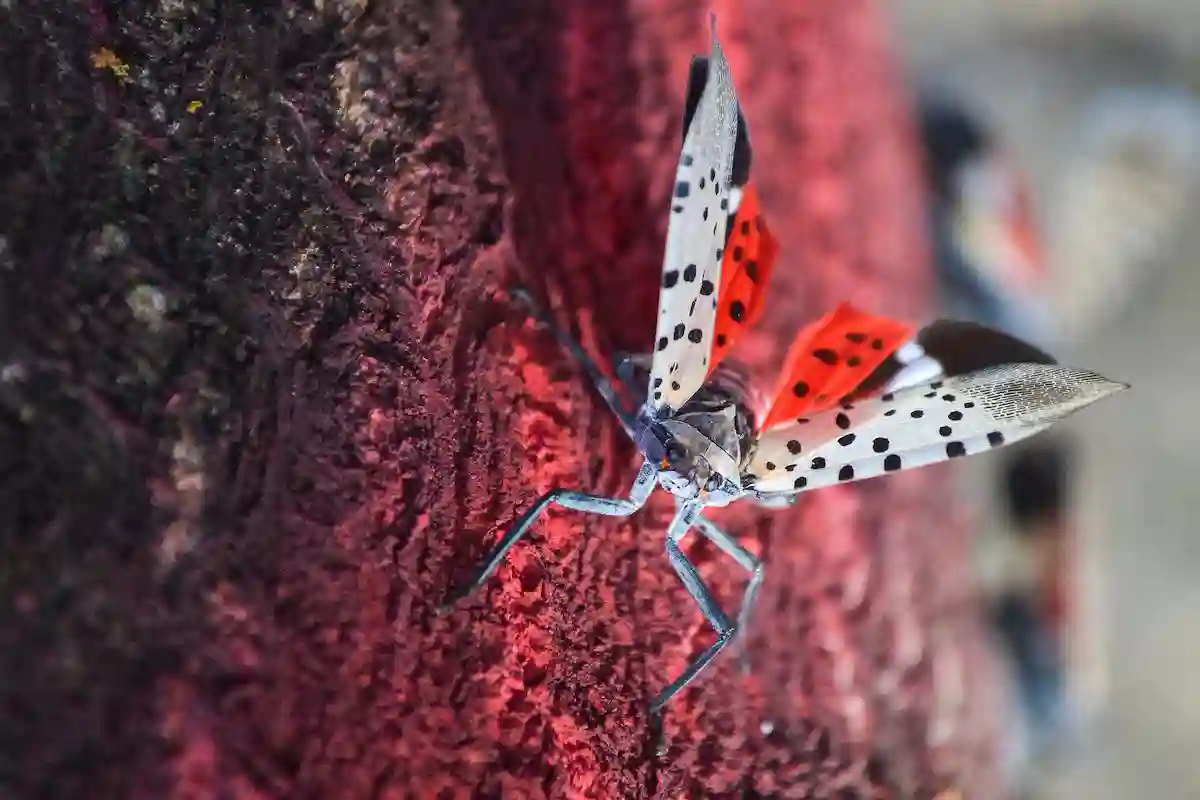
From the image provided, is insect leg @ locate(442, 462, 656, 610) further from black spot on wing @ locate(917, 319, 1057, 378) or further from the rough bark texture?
black spot on wing @ locate(917, 319, 1057, 378)

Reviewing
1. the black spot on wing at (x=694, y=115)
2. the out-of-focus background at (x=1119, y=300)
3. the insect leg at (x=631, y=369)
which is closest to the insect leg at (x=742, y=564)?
the insect leg at (x=631, y=369)

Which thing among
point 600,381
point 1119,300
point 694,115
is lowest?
point 600,381

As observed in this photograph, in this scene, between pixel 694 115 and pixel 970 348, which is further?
pixel 970 348

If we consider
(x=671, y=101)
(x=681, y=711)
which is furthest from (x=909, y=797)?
(x=671, y=101)

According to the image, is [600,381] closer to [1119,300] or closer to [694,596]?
[694,596]

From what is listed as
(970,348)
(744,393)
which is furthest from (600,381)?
(970,348)

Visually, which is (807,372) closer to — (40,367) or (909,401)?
(909,401)
